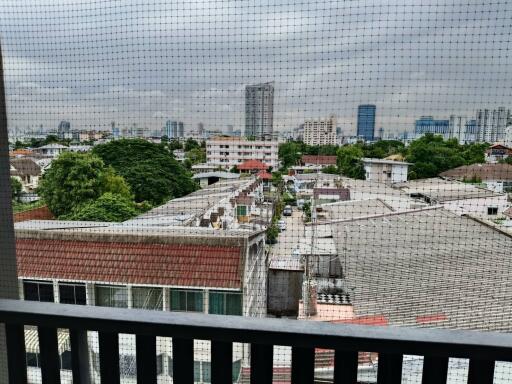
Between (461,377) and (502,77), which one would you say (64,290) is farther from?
(502,77)

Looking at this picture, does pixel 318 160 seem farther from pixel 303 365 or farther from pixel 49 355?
pixel 49 355

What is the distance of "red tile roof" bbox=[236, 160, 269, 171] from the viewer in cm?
177

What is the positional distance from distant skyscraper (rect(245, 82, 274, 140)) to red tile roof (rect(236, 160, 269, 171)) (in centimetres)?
36

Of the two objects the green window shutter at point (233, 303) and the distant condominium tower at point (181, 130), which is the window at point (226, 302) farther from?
the distant condominium tower at point (181, 130)

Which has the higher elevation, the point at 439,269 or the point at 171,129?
the point at 171,129

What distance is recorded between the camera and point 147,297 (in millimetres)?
1649

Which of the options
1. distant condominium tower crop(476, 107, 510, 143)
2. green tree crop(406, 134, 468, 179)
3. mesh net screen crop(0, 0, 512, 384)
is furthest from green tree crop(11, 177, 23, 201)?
distant condominium tower crop(476, 107, 510, 143)

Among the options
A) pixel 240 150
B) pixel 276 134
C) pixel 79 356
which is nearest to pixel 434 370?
pixel 79 356

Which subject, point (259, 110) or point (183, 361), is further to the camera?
point (259, 110)

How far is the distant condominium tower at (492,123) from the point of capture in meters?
1.16

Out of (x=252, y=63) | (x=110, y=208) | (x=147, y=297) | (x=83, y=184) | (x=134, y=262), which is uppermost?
(x=252, y=63)

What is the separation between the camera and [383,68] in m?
1.15

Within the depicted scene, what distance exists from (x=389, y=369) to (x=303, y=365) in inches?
5.7

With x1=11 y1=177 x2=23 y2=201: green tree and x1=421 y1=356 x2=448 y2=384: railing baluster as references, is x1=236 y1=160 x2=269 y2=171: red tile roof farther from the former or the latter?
x1=421 y1=356 x2=448 y2=384: railing baluster
